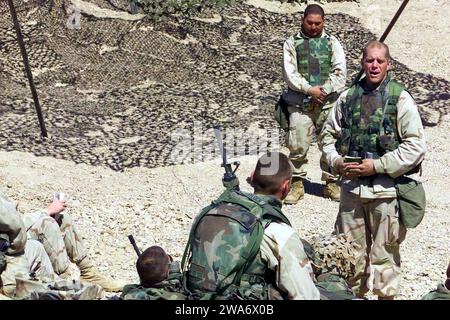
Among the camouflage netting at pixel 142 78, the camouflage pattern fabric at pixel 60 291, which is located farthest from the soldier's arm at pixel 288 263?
the camouflage netting at pixel 142 78

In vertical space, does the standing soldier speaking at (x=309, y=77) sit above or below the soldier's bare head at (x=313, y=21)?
below

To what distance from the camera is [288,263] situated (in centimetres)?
561

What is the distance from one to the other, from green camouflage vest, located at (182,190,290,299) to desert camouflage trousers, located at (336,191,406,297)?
2.01 metres

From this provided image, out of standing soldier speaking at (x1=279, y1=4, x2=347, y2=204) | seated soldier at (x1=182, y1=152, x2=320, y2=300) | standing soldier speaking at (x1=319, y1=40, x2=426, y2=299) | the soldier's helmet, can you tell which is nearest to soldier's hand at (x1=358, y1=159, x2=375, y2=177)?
standing soldier speaking at (x1=319, y1=40, x2=426, y2=299)

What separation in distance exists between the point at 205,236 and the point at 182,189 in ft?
15.1

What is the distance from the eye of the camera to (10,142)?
1129 cm

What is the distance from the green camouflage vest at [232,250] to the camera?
564 centimetres

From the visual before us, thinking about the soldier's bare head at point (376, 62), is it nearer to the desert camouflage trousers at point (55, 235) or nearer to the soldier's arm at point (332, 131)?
the soldier's arm at point (332, 131)

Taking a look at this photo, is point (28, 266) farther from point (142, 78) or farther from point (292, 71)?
point (142, 78)

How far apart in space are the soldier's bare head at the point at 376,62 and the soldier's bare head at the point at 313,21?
2223mm

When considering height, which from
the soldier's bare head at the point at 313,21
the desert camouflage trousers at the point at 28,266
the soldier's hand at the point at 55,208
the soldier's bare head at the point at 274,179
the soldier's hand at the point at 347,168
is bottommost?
the desert camouflage trousers at the point at 28,266

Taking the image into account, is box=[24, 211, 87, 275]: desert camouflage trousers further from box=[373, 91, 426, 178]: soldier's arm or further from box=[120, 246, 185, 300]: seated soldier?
box=[373, 91, 426, 178]: soldier's arm
